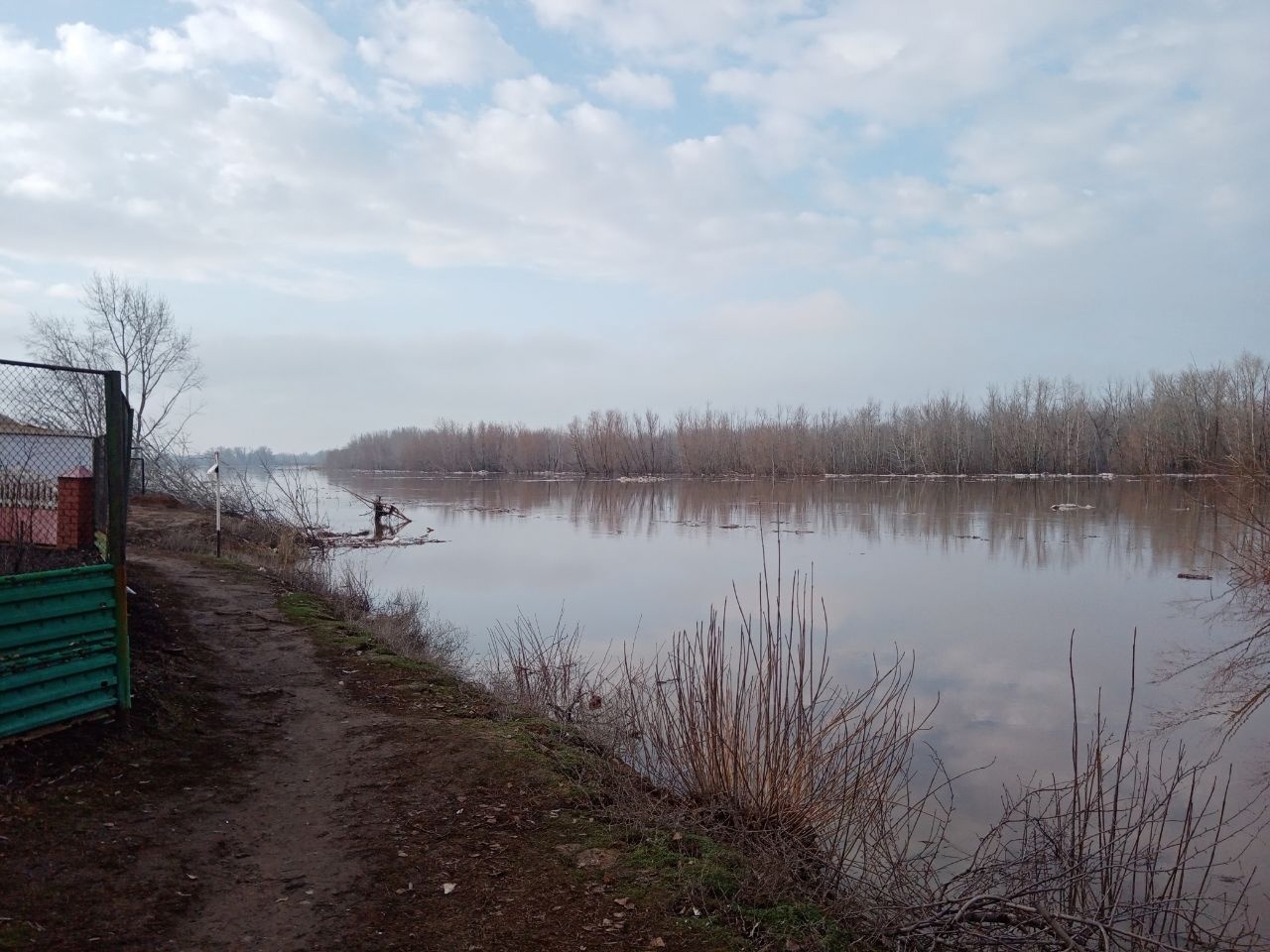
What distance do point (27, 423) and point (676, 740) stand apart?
6368mm

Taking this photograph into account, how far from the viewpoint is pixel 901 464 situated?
71.4 metres

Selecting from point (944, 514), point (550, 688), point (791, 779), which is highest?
point (944, 514)

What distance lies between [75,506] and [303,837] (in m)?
8.44

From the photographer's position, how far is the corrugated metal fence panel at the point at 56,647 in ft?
15.3

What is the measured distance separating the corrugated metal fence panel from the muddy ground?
0.19m

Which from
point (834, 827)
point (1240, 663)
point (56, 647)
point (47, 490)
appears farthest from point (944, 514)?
point (56, 647)

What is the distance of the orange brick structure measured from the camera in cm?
1078

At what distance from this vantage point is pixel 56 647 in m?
4.89

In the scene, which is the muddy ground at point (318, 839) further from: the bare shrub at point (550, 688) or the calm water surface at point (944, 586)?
the calm water surface at point (944, 586)

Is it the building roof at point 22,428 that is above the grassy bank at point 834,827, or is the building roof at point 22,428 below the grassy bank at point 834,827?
above

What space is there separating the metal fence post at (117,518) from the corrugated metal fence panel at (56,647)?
0.13 ft

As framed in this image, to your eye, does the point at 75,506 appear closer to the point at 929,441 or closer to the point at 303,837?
the point at 303,837

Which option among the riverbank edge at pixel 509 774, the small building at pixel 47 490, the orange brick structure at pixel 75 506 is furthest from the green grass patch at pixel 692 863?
the orange brick structure at pixel 75 506

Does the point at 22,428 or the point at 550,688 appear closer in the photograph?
the point at 22,428
